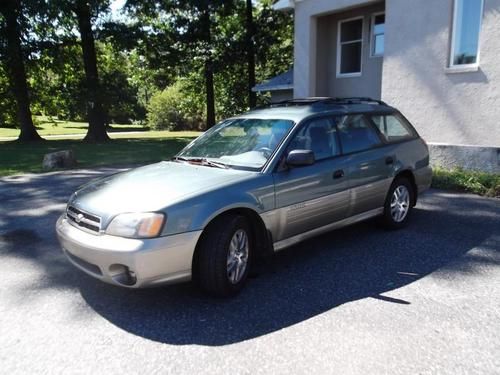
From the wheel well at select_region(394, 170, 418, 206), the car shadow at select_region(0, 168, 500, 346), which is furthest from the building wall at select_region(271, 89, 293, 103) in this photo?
the wheel well at select_region(394, 170, 418, 206)

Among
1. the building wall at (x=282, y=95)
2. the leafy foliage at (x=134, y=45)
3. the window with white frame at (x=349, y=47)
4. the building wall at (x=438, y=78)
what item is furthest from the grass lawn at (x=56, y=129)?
the building wall at (x=438, y=78)

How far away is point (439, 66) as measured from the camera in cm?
1005

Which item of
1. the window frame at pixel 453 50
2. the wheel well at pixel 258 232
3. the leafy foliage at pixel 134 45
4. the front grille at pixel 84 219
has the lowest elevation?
the wheel well at pixel 258 232

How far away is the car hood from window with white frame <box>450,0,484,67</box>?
7667 mm

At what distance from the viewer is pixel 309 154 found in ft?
14.1

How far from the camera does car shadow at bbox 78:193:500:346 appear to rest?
11.3 feet

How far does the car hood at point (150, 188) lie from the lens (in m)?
3.64

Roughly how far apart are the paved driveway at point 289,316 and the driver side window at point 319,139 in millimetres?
1159

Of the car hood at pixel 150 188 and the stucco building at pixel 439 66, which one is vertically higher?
the stucco building at pixel 439 66

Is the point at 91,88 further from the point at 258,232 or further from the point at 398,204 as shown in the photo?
the point at 258,232

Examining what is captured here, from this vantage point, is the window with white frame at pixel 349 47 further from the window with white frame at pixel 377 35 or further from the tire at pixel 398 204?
the tire at pixel 398 204

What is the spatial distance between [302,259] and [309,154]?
1251 mm

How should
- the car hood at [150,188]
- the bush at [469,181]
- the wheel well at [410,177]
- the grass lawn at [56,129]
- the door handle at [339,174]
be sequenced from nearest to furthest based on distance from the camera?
1. the car hood at [150,188]
2. the door handle at [339,174]
3. the wheel well at [410,177]
4. the bush at [469,181]
5. the grass lawn at [56,129]

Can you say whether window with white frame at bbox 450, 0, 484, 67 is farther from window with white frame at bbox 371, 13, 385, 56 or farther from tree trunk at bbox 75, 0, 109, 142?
tree trunk at bbox 75, 0, 109, 142
